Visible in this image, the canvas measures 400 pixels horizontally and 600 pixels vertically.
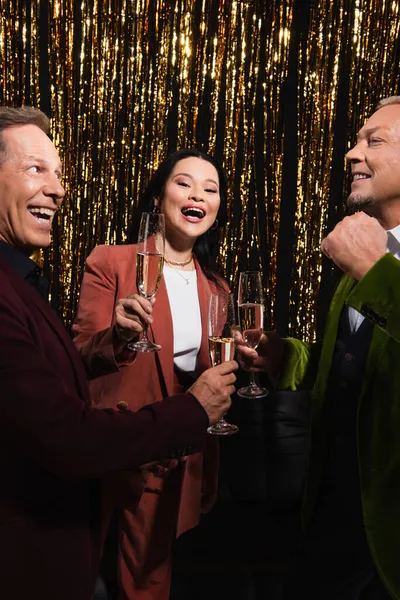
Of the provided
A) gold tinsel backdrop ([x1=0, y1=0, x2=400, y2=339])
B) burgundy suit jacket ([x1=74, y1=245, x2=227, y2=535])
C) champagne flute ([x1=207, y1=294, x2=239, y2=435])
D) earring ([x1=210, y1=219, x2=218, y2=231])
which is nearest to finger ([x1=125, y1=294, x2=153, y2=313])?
champagne flute ([x1=207, y1=294, x2=239, y2=435])

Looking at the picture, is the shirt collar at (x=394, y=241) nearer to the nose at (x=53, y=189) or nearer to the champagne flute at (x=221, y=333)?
the champagne flute at (x=221, y=333)

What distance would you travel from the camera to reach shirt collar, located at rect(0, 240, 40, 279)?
1354mm

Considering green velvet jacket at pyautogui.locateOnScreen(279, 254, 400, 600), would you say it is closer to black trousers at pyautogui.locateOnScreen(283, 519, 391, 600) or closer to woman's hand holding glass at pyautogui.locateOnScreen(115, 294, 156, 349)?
black trousers at pyautogui.locateOnScreen(283, 519, 391, 600)

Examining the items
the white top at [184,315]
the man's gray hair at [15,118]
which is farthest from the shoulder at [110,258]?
the man's gray hair at [15,118]

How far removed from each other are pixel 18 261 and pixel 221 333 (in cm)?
45

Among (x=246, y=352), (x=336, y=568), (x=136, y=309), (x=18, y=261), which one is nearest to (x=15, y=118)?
(x=18, y=261)

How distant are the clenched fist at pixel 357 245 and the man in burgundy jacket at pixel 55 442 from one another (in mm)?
365

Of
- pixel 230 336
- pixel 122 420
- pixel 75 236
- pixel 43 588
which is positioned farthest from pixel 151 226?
pixel 75 236

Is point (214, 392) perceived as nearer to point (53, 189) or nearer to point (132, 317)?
point (132, 317)

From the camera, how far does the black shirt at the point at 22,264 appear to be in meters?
1.36

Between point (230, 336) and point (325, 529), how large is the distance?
54 cm

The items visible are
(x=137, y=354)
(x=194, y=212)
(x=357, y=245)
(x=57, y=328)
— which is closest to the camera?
(x=57, y=328)

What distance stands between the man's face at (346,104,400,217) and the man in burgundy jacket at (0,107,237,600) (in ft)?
2.14

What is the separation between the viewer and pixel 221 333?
1.54m
